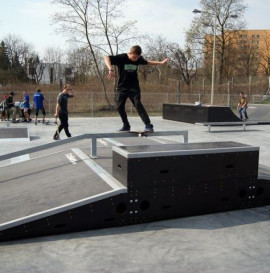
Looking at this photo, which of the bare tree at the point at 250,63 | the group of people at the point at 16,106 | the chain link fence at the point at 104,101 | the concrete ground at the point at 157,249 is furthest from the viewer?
the bare tree at the point at 250,63

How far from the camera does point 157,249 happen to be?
392 cm

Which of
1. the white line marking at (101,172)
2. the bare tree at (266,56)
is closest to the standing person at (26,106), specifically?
the white line marking at (101,172)

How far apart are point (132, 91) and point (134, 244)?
3107mm

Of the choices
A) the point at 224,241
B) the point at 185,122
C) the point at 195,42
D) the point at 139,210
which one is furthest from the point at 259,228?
the point at 195,42

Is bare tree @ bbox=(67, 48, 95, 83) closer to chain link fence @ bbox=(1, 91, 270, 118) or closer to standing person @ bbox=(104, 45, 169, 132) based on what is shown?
chain link fence @ bbox=(1, 91, 270, 118)

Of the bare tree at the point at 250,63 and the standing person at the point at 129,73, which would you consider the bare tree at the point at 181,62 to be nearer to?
the bare tree at the point at 250,63

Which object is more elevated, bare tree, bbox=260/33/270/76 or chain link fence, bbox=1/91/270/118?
bare tree, bbox=260/33/270/76

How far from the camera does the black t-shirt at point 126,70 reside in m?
6.05

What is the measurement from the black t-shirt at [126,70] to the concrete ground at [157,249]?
106 inches

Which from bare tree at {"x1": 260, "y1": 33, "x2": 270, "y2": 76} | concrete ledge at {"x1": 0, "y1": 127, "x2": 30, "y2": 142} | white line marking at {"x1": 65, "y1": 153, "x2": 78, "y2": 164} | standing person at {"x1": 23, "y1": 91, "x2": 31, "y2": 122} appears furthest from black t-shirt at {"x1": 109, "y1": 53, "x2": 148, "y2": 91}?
bare tree at {"x1": 260, "y1": 33, "x2": 270, "y2": 76}

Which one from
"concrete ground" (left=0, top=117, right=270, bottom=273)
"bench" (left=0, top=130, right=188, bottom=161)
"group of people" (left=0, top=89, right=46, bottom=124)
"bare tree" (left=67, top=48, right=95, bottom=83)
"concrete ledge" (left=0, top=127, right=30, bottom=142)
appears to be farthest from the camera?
"bare tree" (left=67, top=48, right=95, bottom=83)

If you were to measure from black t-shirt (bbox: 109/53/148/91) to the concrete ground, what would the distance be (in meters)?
2.68

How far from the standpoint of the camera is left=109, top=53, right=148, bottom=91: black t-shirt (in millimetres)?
6047

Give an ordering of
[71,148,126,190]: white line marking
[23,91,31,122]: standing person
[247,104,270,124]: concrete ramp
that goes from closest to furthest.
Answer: [71,148,126,190]: white line marking → [23,91,31,122]: standing person → [247,104,270,124]: concrete ramp
